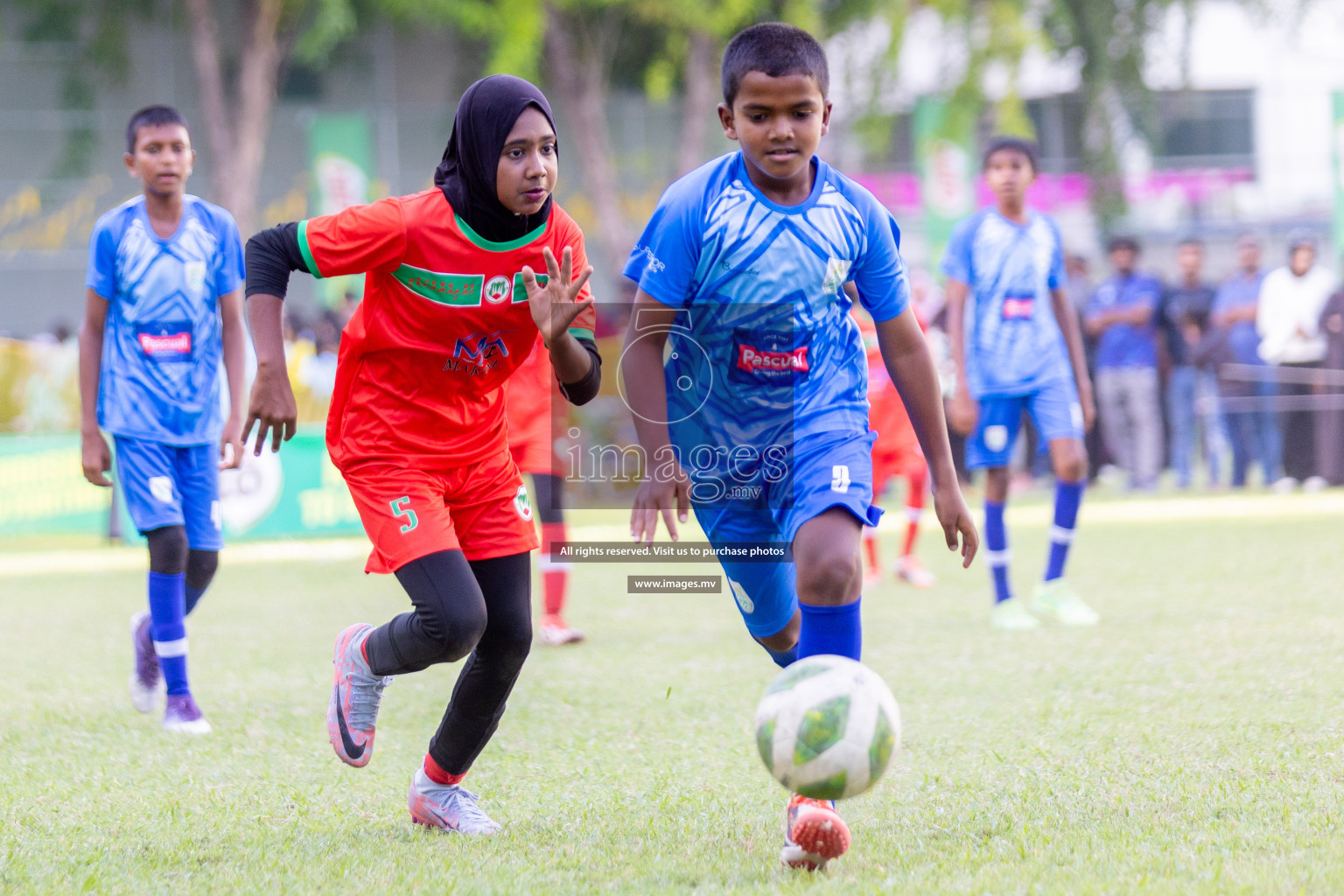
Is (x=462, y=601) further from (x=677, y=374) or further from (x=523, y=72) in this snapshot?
(x=523, y=72)

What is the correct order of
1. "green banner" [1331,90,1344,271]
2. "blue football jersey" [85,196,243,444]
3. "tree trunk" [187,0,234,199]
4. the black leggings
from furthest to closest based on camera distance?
"tree trunk" [187,0,234,199], "green banner" [1331,90,1344,271], "blue football jersey" [85,196,243,444], the black leggings

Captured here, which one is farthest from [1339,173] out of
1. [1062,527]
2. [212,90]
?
[212,90]

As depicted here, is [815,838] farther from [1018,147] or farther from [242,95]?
[242,95]

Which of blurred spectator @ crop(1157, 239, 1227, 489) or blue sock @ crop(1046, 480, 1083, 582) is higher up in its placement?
blurred spectator @ crop(1157, 239, 1227, 489)

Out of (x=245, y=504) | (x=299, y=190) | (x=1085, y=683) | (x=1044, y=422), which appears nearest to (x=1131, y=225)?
(x=299, y=190)

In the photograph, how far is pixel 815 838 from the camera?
3.48 metres

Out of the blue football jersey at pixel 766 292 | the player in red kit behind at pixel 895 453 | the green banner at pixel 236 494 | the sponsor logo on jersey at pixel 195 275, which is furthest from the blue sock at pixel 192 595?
the green banner at pixel 236 494

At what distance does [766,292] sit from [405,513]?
45.2 inches

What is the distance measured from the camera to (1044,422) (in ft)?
25.8

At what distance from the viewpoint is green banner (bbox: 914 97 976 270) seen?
23469mm

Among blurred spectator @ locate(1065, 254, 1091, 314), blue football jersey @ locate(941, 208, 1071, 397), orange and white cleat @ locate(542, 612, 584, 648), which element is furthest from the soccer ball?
blurred spectator @ locate(1065, 254, 1091, 314)

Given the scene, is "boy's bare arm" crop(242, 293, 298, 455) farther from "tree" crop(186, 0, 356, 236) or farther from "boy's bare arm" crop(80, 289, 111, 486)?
"tree" crop(186, 0, 356, 236)

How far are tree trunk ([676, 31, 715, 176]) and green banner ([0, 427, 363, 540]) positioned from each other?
1037 cm

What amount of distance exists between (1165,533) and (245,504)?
825 cm
